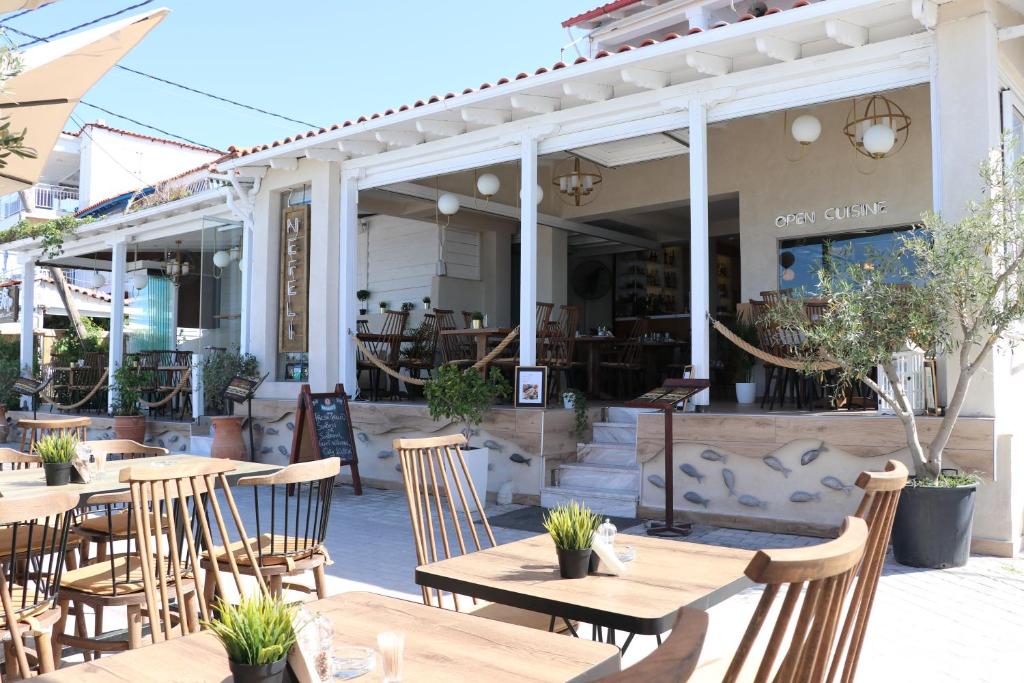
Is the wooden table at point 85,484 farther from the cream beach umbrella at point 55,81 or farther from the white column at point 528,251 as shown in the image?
the white column at point 528,251

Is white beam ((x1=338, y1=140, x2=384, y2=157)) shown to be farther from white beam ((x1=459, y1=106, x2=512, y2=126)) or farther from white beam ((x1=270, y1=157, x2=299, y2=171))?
white beam ((x1=459, y1=106, x2=512, y2=126))

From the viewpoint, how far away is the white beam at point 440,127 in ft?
24.8

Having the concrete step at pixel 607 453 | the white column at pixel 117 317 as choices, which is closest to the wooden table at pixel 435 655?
the concrete step at pixel 607 453

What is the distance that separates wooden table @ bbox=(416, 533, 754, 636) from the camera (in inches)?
74.6

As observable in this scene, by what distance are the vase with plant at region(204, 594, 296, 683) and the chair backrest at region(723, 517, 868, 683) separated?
2.24 ft

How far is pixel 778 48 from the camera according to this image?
5770 mm

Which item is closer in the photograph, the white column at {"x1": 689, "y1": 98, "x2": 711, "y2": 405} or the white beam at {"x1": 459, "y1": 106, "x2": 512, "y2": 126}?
the white column at {"x1": 689, "y1": 98, "x2": 711, "y2": 405}

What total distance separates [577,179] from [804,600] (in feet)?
24.9

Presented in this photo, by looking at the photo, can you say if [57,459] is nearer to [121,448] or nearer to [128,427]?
[121,448]

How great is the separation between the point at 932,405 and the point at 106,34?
5222 millimetres

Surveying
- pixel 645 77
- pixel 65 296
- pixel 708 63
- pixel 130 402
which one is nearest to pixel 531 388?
pixel 645 77

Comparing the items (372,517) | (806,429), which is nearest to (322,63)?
(372,517)

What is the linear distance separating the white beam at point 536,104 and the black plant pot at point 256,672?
6142 millimetres

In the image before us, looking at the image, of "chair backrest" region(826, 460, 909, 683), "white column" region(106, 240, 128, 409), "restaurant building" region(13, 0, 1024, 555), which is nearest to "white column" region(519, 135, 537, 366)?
"restaurant building" region(13, 0, 1024, 555)
